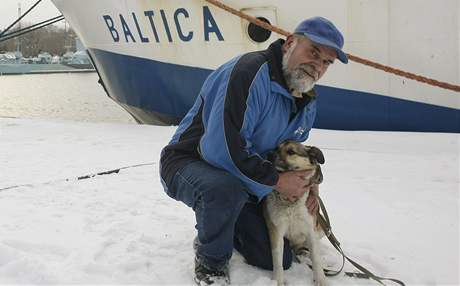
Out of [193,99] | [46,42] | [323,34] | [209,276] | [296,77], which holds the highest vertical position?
[323,34]

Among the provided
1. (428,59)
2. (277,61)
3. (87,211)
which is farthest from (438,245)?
(428,59)

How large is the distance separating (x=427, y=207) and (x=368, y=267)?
115cm

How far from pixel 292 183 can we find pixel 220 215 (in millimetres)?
323

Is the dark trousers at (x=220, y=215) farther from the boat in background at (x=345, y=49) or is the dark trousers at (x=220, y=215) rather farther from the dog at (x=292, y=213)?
the boat in background at (x=345, y=49)

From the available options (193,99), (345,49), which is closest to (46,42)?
(193,99)

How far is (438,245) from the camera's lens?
2.75 m

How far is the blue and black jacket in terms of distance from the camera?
2014mm

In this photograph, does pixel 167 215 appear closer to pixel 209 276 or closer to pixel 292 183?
pixel 209 276

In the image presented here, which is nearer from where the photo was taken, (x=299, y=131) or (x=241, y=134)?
(x=241, y=134)

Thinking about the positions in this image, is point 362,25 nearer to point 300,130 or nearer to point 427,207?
point 427,207

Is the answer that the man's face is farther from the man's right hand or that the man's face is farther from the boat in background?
the boat in background

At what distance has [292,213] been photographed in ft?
7.23

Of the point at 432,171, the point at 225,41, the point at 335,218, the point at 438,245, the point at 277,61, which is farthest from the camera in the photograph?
the point at 225,41

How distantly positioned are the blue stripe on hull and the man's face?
3948 millimetres
